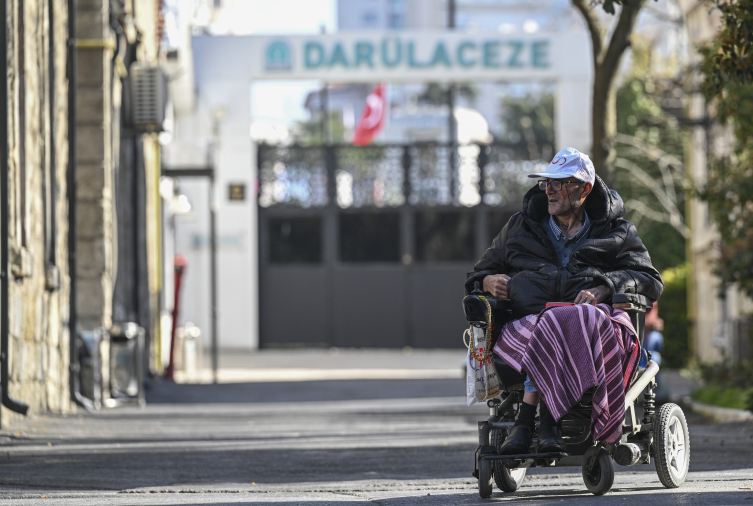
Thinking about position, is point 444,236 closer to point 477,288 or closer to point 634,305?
→ point 477,288

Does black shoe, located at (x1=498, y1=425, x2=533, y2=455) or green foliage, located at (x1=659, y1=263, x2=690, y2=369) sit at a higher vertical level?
black shoe, located at (x1=498, y1=425, x2=533, y2=455)

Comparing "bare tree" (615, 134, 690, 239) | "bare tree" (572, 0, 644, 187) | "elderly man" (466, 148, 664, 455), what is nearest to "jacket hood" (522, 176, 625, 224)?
"elderly man" (466, 148, 664, 455)

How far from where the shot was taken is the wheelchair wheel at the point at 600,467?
18.1 ft

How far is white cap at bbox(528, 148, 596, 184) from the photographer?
5922 mm

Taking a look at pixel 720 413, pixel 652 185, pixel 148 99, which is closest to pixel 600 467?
pixel 720 413

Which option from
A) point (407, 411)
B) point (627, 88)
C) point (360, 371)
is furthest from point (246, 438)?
point (627, 88)

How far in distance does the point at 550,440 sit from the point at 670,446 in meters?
0.72

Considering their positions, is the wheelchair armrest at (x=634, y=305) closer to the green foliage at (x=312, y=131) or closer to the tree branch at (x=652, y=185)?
the tree branch at (x=652, y=185)

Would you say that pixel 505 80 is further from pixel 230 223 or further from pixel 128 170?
pixel 128 170

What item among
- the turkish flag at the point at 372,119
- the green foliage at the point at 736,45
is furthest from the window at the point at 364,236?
the green foliage at the point at 736,45

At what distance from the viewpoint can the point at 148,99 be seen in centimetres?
1466

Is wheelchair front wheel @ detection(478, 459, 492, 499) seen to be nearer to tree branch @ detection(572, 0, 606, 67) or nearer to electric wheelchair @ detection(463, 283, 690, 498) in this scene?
electric wheelchair @ detection(463, 283, 690, 498)

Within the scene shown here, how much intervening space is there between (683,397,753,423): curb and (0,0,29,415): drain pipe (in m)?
5.43

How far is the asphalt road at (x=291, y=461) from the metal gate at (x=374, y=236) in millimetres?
13173
